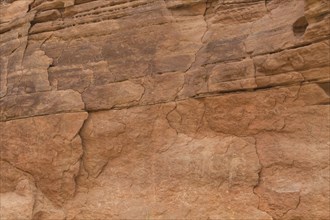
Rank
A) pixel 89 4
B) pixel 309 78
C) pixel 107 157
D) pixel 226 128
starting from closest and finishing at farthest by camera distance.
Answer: pixel 309 78 < pixel 226 128 < pixel 107 157 < pixel 89 4

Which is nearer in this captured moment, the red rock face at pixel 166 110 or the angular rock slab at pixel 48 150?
the red rock face at pixel 166 110

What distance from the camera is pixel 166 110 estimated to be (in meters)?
4.78

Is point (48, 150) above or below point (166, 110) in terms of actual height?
below

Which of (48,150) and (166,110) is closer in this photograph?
(166,110)

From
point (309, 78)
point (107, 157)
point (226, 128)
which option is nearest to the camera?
point (309, 78)

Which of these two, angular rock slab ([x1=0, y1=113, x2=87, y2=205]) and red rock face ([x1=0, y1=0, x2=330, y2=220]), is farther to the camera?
angular rock slab ([x1=0, y1=113, x2=87, y2=205])

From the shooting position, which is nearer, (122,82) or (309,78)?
(309,78)

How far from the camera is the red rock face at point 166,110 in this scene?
13.8ft

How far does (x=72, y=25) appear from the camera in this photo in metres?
5.48

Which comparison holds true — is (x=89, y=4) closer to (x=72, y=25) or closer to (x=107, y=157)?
(x=72, y=25)

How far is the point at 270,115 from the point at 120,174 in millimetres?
1554

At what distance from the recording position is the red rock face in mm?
4211

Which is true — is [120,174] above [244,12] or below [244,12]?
below

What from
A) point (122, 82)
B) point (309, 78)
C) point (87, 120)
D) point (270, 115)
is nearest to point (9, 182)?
point (87, 120)
